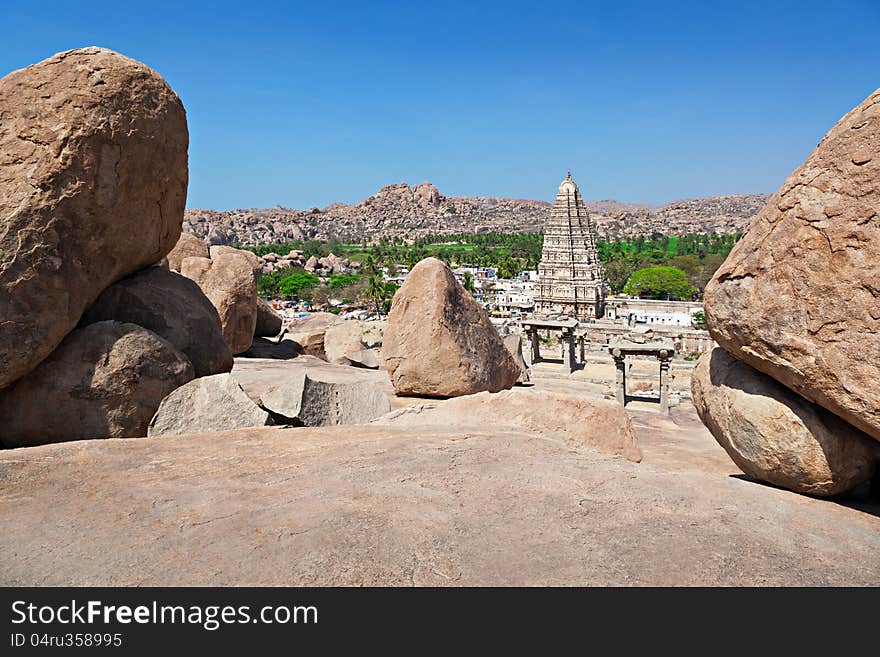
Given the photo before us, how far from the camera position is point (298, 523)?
3217 mm

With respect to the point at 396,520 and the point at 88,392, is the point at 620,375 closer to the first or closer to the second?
the point at 88,392

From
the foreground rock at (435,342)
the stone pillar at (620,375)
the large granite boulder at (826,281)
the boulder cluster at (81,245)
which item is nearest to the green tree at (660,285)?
the stone pillar at (620,375)

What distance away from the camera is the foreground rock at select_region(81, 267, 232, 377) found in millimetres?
6230

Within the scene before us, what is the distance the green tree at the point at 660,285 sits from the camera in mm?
68750

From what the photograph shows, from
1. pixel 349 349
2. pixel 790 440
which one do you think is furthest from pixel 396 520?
pixel 349 349

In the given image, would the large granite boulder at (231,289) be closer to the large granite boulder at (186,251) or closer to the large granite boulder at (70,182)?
the large granite boulder at (186,251)

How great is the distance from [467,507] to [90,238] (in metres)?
4.36

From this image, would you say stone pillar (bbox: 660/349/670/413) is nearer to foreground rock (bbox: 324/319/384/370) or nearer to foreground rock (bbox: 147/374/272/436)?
foreground rock (bbox: 324/319/384/370)

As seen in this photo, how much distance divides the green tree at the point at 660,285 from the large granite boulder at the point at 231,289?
6435 centimetres

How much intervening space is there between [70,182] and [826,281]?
5912mm

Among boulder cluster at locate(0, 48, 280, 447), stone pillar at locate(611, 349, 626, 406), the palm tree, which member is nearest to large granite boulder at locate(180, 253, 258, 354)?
boulder cluster at locate(0, 48, 280, 447)

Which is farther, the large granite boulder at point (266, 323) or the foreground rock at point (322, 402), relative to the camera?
the large granite boulder at point (266, 323)

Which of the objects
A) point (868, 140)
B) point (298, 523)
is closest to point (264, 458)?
point (298, 523)
